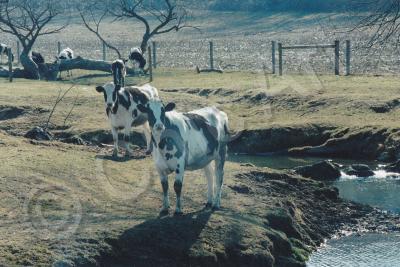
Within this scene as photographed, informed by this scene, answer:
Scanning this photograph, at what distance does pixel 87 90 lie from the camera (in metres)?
32.9

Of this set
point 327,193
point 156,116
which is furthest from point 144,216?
point 327,193

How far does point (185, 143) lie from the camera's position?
48.6 ft

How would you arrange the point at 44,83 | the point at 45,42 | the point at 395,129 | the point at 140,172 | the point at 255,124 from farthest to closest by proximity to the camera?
the point at 45,42
the point at 44,83
the point at 255,124
the point at 395,129
the point at 140,172

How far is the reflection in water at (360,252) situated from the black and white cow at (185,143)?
2.16m

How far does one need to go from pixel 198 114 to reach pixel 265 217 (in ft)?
7.18

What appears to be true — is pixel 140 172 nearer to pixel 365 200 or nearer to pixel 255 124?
pixel 365 200

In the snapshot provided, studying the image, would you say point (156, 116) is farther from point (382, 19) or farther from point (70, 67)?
point (70, 67)

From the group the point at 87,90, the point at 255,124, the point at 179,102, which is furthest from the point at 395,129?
the point at 87,90

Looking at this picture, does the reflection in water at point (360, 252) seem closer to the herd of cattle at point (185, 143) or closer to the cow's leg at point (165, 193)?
the herd of cattle at point (185, 143)

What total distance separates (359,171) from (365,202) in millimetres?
2814

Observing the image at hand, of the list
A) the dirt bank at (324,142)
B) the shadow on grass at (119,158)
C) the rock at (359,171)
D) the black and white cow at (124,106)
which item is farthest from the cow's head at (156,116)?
the dirt bank at (324,142)

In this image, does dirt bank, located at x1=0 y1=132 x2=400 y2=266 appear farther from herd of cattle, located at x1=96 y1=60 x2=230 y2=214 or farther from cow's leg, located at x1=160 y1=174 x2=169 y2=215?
herd of cattle, located at x1=96 y1=60 x2=230 y2=214

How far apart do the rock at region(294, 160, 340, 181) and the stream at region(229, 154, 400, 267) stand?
0.24m

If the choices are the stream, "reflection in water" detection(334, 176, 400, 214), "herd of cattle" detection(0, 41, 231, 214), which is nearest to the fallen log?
the stream
